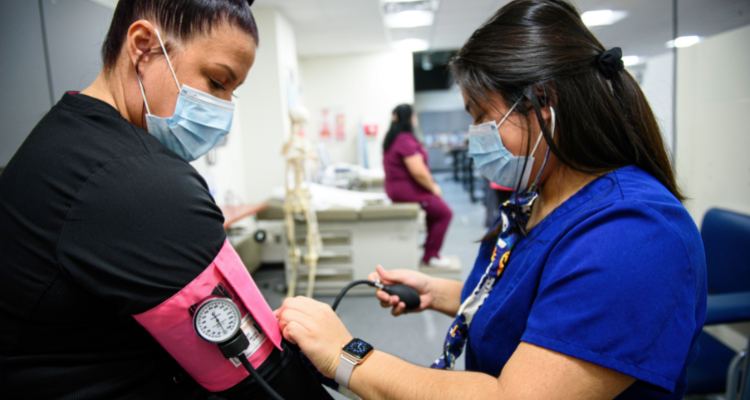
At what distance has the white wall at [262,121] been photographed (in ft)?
12.4

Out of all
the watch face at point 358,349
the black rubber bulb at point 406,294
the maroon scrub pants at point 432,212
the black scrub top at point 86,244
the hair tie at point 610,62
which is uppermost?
the hair tie at point 610,62

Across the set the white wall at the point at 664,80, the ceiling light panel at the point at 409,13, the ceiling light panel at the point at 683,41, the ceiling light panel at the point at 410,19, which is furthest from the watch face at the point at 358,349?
the ceiling light panel at the point at 410,19

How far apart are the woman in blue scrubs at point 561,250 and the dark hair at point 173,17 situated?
48 centimetres

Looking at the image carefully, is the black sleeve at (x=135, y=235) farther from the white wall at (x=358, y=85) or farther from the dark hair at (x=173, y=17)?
the white wall at (x=358, y=85)

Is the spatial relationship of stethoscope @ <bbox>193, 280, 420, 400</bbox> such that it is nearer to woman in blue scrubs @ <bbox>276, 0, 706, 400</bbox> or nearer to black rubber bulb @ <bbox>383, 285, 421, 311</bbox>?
woman in blue scrubs @ <bbox>276, 0, 706, 400</bbox>

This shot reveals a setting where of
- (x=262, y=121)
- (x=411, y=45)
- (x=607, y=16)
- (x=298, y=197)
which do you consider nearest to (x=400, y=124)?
(x=298, y=197)

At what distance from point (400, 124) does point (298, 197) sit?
1167 mm

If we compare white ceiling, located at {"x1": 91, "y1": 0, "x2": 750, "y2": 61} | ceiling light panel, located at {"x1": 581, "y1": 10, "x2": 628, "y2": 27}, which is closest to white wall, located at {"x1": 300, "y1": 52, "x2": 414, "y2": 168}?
white ceiling, located at {"x1": 91, "y1": 0, "x2": 750, "y2": 61}

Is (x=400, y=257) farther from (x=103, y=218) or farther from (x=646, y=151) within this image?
(x=103, y=218)

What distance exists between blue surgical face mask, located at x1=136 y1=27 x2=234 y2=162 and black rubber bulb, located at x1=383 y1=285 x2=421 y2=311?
577mm

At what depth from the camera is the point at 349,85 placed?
6312mm

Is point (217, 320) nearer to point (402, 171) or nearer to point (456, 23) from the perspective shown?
point (402, 171)

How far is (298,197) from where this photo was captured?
2822mm

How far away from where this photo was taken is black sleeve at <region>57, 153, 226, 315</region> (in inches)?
19.8
